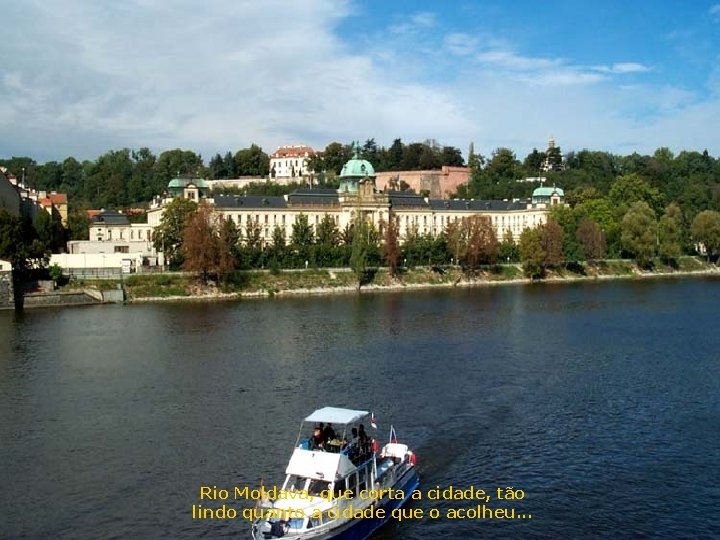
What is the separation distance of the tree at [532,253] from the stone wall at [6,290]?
68.9 meters

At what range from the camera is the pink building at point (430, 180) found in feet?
582

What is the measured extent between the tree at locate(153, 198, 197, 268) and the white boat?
250 ft

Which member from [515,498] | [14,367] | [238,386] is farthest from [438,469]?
[14,367]

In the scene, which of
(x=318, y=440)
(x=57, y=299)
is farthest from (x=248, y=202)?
(x=318, y=440)

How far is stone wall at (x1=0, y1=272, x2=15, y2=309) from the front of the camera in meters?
78.9

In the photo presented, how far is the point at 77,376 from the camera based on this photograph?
46.0m

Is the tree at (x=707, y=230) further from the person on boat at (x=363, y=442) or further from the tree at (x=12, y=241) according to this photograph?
the person on boat at (x=363, y=442)

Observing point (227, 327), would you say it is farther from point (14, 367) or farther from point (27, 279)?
point (27, 279)

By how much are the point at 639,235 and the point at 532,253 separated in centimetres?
2225

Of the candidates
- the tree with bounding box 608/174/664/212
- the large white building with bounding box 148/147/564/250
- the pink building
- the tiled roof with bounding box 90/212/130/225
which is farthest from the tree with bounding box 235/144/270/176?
the tree with bounding box 608/174/664/212

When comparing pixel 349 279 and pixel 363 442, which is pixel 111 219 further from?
pixel 363 442

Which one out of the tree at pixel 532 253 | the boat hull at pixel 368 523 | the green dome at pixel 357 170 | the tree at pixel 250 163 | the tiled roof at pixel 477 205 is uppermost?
the tree at pixel 250 163

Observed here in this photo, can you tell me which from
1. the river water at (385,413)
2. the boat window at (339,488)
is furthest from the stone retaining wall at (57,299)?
the boat window at (339,488)

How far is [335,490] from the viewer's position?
2444cm
